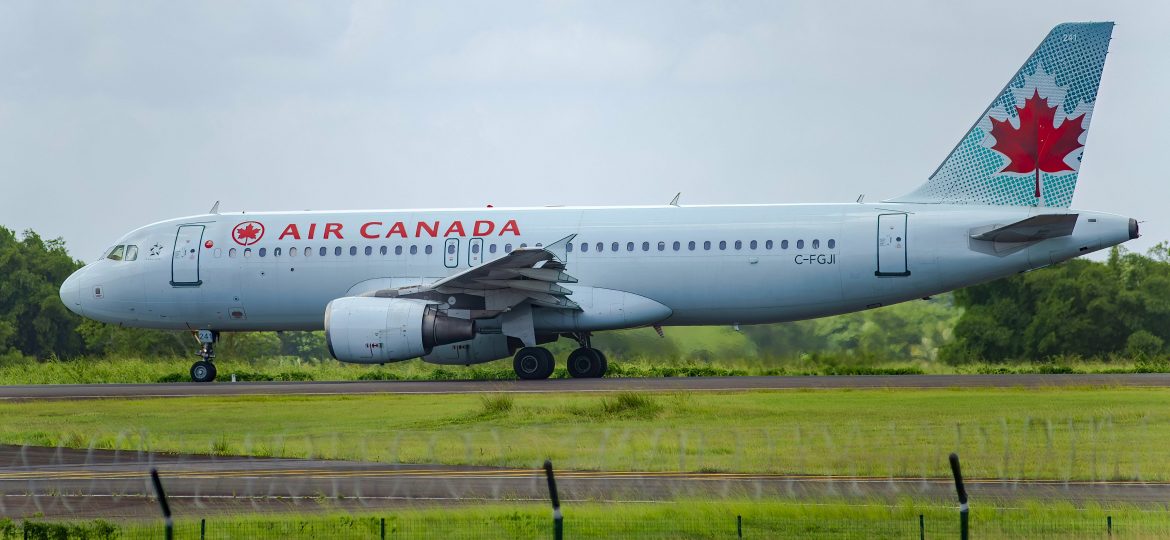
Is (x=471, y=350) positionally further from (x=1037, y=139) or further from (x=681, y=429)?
(x=1037, y=139)

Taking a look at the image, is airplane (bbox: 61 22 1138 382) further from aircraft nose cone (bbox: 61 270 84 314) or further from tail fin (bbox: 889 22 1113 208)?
aircraft nose cone (bbox: 61 270 84 314)

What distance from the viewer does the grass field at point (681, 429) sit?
17.7 m

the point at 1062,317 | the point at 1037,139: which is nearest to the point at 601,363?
the point at 1037,139

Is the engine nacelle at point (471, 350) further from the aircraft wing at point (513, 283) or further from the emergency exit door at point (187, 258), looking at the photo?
the emergency exit door at point (187, 258)

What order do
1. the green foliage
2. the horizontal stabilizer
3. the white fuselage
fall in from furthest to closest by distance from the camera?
1. the green foliage
2. the white fuselage
3. the horizontal stabilizer

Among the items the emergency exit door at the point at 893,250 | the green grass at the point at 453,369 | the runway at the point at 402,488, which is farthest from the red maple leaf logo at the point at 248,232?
the runway at the point at 402,488

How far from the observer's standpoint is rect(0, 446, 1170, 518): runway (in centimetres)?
1490

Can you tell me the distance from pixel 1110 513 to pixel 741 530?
345cm

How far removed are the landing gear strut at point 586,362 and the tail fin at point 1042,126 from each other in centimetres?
853

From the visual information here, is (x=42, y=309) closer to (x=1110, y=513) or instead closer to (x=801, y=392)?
(x=801, y=392)

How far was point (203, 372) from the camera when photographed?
36.1m

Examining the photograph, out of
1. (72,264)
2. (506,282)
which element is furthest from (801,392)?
(72,264)

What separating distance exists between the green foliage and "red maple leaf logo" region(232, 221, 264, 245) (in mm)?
18330

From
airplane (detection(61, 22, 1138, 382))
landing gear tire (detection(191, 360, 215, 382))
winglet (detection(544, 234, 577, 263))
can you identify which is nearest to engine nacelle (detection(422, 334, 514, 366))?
airplane (detection(61, 22, 1138, 382))
